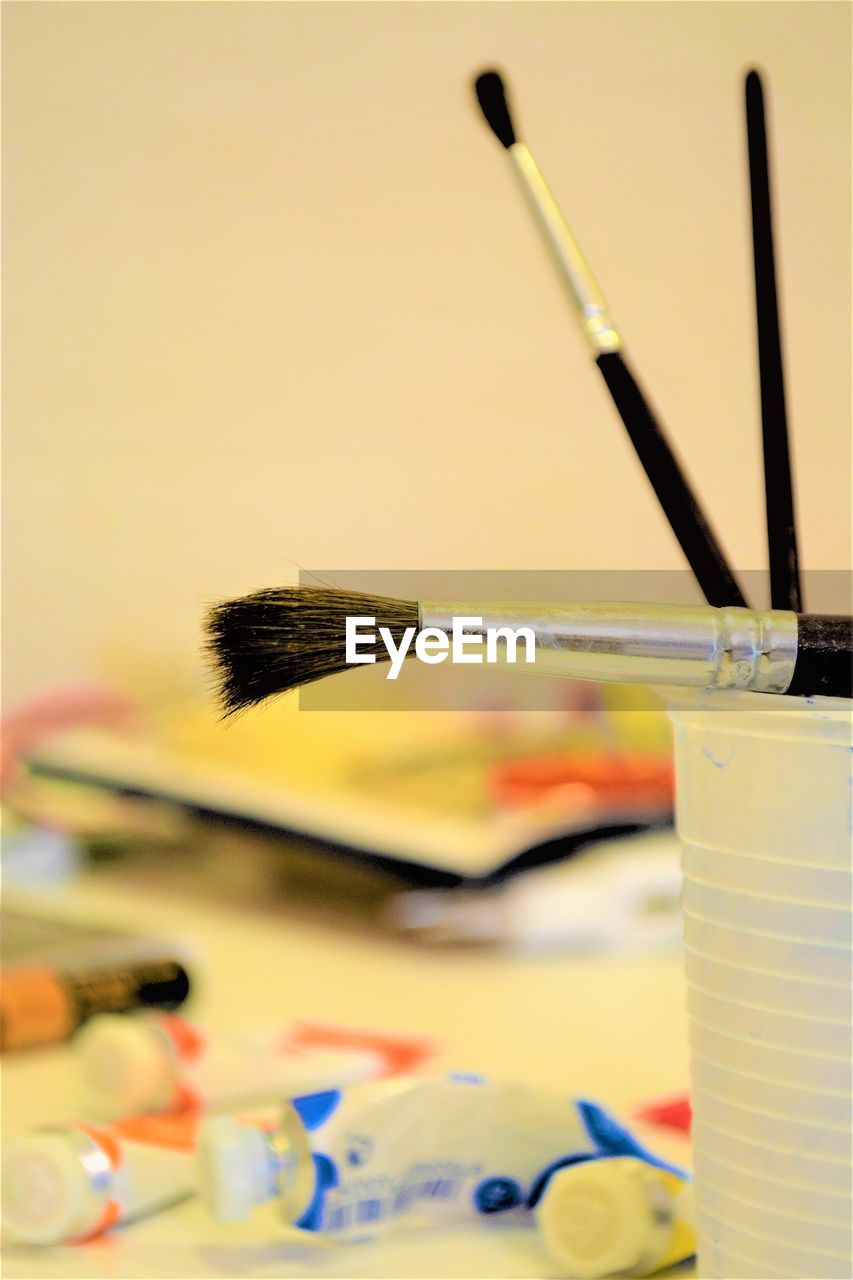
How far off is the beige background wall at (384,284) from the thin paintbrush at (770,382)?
20.1 inches

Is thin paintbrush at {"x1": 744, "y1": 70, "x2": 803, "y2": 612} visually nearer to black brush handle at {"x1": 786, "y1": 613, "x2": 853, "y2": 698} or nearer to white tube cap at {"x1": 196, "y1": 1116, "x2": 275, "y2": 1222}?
black brush handle at {"x1": 786, "y1": 613, "x2": 853, "y2": 698}

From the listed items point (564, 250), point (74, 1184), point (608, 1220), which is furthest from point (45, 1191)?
point (564, 250)

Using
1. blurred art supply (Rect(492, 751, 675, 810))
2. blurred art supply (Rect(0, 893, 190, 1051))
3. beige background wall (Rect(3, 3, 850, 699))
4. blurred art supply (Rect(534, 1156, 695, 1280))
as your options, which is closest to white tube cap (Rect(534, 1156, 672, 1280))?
blurred art supply (Rect(534, 1156, 695, 1280))

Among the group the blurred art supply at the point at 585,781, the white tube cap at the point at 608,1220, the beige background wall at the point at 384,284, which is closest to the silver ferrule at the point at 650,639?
the white tube cap at the point at 608,1220

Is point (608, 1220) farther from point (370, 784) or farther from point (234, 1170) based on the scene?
point (370, 784)

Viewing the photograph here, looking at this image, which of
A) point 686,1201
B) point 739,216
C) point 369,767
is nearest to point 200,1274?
point 686,1201

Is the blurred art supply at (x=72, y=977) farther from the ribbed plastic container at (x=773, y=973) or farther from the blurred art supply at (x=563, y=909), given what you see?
the ribbed plastic container at (x=773, y=973)

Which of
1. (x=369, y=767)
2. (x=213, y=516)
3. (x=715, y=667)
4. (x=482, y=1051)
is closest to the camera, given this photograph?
(x=715, y=667)

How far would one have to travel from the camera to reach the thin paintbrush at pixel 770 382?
0.27m

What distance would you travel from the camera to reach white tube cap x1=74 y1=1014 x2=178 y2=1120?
375mm

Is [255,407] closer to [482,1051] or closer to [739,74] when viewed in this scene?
[739,74]

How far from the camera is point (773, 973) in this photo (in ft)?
0.74

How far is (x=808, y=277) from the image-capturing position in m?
0.83

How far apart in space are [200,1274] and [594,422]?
0.66m
